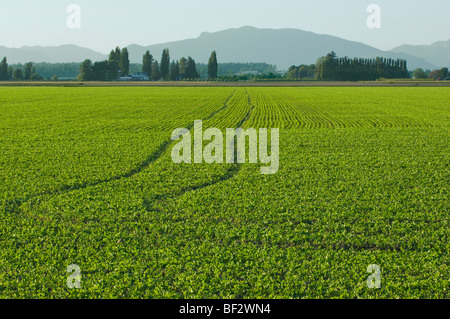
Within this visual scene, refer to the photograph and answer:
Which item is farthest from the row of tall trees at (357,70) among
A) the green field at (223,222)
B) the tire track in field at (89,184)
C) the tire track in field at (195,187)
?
the tire track in field at (195,187)

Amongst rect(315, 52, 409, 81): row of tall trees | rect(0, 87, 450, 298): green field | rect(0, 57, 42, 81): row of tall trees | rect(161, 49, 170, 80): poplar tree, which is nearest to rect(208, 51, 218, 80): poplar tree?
rect(161, 49, 170, 80): poplar tree

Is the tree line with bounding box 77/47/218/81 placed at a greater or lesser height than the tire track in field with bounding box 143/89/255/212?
greater

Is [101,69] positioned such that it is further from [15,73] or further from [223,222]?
[223,222]

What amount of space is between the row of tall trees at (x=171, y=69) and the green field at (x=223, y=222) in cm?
15626

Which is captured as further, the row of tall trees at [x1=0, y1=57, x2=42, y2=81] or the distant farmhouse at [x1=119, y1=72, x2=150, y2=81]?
the distant farmhouse at [x1=119, y1=72, x2=150, y2=81]

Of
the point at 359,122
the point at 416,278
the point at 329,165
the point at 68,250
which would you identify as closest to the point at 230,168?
the point at 329,165

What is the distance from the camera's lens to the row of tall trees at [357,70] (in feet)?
563

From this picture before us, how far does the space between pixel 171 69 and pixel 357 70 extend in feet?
241

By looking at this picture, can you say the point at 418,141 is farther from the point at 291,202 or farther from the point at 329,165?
the point at 291,202

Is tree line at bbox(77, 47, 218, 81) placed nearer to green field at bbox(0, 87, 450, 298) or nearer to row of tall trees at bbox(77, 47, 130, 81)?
row of tall trees at bbox(77, 47, 130, 81)

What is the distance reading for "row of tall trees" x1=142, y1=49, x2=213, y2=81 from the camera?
17700 centimetres

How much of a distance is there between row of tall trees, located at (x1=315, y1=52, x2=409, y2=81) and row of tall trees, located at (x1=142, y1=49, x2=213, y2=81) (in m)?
43.0

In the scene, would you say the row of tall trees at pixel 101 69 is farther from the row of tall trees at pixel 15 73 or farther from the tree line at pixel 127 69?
the row of tall trees at pixel 15 73

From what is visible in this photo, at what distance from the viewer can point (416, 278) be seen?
9.16 meters
